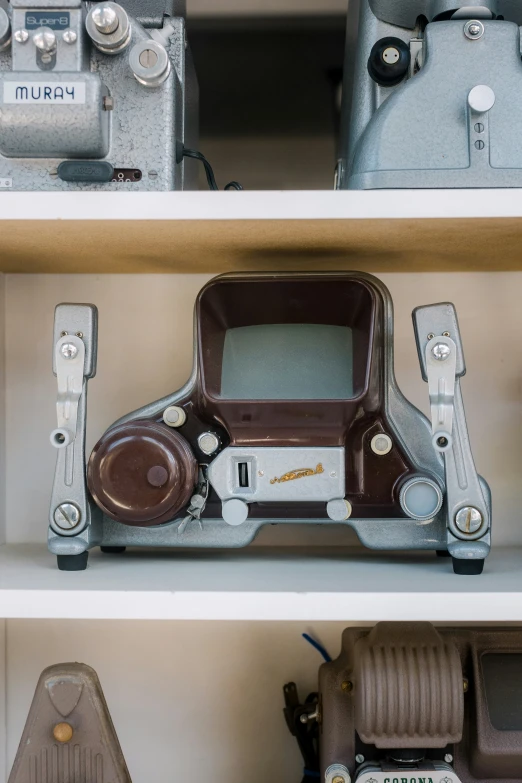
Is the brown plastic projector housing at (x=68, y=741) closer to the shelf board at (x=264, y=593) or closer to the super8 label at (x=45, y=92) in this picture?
the shelf board at (x=264, y=593)

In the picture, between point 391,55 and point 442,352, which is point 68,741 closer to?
point 442,352

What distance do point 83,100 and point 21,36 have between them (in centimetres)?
11

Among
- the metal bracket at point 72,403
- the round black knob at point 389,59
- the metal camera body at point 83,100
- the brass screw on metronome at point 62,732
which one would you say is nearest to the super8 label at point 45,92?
the metal camera body at point 83,100

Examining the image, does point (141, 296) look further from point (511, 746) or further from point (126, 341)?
point (511, 746)

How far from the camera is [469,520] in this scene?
854 mm

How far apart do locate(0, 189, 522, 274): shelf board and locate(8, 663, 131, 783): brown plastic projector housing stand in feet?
1.69

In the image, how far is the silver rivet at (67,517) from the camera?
2.90 feet

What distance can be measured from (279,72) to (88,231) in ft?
1.41

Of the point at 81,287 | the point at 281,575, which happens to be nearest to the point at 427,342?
the point at 281,575

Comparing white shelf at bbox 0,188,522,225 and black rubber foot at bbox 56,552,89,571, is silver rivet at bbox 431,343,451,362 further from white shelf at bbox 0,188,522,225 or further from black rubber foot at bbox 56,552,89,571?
black rubber foot at bbox 56,552,89,571

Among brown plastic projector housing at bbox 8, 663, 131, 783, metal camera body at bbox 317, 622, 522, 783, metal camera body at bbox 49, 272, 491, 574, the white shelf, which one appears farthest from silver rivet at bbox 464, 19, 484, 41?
brown plastic projector housing at bbox 8, 663, 131, 783

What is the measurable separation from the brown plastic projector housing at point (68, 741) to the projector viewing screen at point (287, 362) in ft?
1.26

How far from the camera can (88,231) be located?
88cm

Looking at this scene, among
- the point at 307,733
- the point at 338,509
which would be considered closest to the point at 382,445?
the point at 338,509
